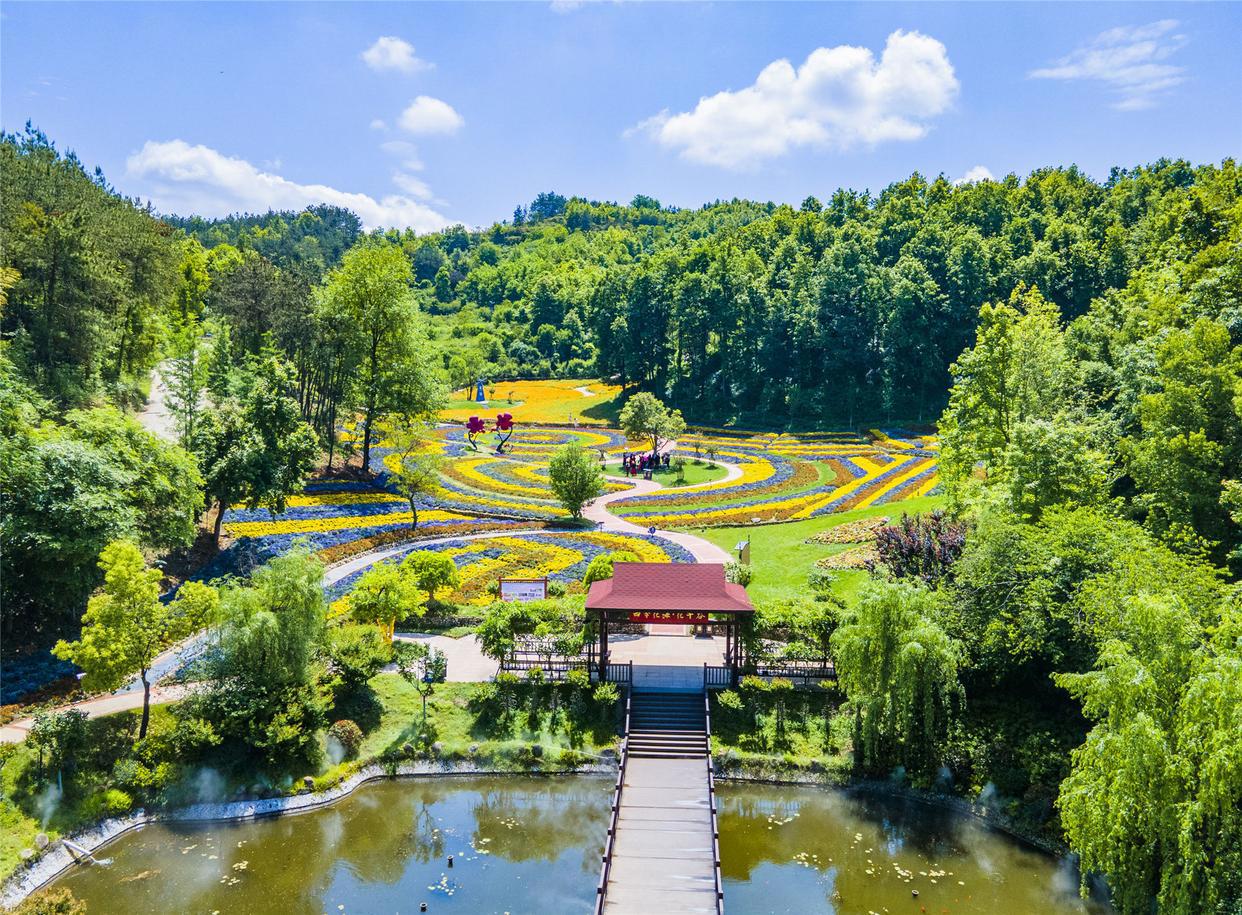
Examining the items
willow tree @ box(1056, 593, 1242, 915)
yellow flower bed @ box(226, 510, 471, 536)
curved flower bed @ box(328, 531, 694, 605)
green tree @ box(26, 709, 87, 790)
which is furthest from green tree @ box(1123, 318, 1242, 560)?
green tree @ box(26, 709, 87, 790)

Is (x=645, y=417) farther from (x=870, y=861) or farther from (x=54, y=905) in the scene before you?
(x=54, y=905)

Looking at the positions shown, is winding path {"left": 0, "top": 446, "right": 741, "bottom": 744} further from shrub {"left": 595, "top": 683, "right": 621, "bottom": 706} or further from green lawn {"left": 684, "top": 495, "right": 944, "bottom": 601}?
shrub {"left": 595, "top": 683, "right": 621, "bottom": 706}

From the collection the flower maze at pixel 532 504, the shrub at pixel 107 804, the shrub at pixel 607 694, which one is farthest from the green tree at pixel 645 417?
the shrub at pixel 107 804

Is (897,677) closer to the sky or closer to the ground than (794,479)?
closer to the ground

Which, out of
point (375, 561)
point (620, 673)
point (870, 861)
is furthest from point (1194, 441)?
point (375, 561)

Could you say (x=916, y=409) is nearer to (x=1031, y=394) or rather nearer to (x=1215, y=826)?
(x=1031, y=394)

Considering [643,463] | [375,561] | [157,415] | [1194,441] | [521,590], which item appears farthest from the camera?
[643,463]

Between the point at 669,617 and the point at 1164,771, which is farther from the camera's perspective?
the point at 669,617

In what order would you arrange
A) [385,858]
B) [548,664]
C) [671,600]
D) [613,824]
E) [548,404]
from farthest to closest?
1. [548,404]
2. [548,664]
3. [671,600]
4. [385,858]
5. [613,824]
